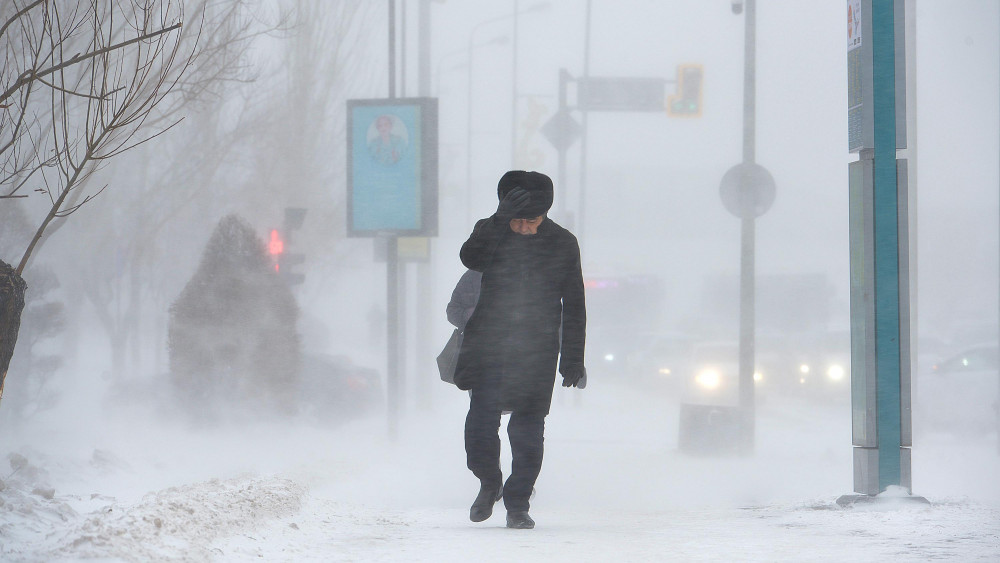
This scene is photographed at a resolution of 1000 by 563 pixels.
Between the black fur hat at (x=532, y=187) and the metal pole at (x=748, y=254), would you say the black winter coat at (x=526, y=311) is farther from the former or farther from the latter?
the metal pole at (x=748, y=254)

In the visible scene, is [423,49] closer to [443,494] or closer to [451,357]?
[443,494]

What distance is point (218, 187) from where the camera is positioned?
67.6 feet

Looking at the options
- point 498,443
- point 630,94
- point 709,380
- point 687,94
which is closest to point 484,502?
point 498,443

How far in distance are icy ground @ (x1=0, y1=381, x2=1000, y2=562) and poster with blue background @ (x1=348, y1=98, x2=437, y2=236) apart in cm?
281

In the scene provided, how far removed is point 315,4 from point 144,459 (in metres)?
10.6

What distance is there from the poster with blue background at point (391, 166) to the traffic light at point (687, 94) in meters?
3.00

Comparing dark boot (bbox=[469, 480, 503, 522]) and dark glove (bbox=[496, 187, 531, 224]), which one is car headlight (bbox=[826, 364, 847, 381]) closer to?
dark boot (bbox=[469, 480, 503, 522])

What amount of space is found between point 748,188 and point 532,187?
27.6 ft

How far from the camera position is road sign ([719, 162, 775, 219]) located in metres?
13.4

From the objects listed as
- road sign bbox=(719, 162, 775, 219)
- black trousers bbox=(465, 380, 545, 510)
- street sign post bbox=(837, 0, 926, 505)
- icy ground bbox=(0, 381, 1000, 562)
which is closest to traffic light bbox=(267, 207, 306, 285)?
icy ground bbox=(0, 381, 1000, 562)

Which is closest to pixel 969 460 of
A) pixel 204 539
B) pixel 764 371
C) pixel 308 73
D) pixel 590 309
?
pixel 764 371

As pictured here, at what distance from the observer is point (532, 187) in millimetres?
5539

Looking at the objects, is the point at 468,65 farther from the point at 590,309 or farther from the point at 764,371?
the point at 764,371

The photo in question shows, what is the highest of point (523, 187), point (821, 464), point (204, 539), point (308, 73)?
point (308, 73)
